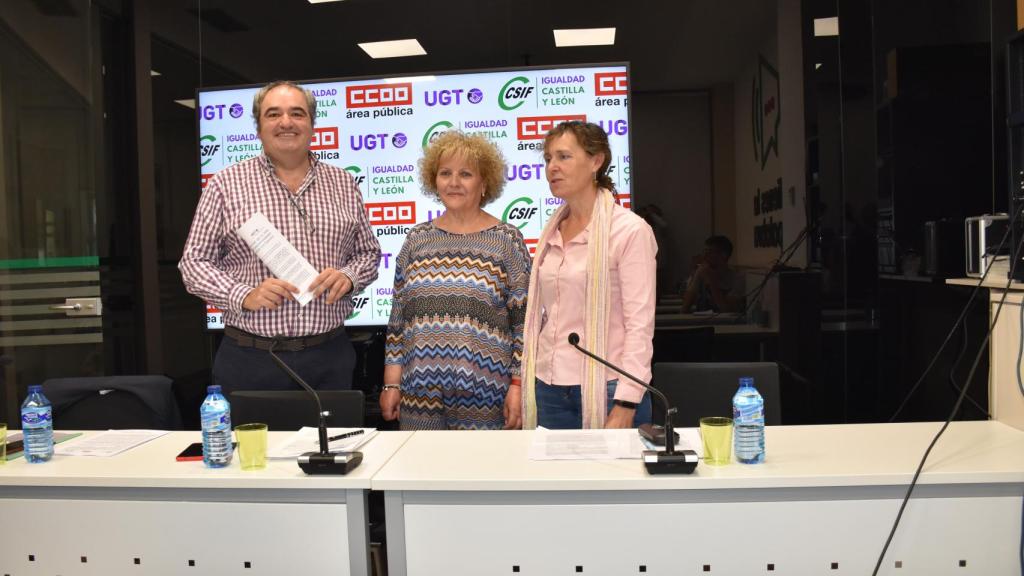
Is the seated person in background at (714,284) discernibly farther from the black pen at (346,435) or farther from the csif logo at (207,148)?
the csif logo at (207,148)

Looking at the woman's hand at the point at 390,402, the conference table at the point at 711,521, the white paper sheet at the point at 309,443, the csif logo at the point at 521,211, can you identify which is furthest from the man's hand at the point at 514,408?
the csif logo at the point at 521,211

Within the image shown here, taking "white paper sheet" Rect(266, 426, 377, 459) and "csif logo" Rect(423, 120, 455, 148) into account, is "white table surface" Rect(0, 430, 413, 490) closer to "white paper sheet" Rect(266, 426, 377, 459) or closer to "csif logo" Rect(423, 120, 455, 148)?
"white paper sheet" Rect(266, 426, 377, 459)

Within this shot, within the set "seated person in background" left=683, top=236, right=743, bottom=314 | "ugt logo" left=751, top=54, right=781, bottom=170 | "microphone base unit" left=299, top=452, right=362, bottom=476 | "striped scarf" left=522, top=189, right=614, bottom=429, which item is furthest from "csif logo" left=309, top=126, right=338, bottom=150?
"microphone base unit" left=299, top=452, right=362, bottom=476

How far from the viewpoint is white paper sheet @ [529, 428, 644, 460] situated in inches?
71.6

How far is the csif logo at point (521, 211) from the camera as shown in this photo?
3654mm

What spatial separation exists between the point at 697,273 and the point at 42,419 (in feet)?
9.09

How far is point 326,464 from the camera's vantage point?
1.72 m

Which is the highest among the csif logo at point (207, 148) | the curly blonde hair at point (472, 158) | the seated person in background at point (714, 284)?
the csif logo at point (207, 148)

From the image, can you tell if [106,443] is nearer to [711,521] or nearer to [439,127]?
[711,521]

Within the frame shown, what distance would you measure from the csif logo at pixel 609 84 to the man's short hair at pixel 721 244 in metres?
0.82

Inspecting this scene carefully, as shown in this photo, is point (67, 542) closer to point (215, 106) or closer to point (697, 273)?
point (215, 106)

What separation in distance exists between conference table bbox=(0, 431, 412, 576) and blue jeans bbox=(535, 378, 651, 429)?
27.0 inches

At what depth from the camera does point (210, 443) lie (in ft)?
5.91

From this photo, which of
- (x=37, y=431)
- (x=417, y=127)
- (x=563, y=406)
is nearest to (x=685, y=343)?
(x=563, y=406)
